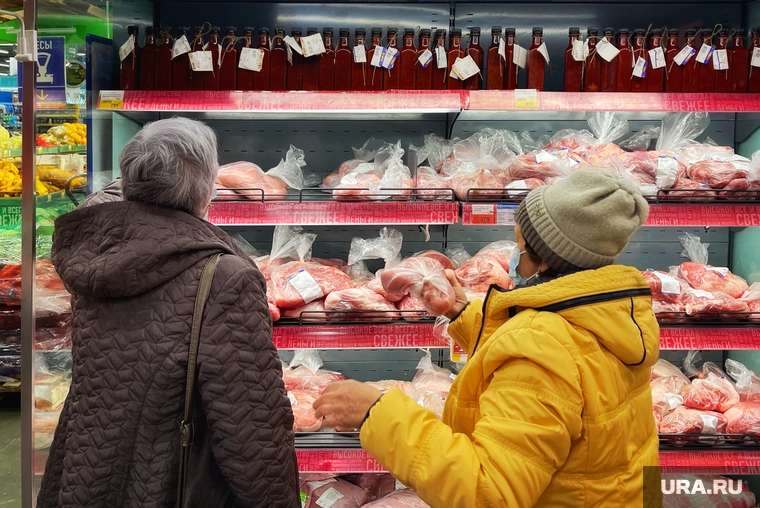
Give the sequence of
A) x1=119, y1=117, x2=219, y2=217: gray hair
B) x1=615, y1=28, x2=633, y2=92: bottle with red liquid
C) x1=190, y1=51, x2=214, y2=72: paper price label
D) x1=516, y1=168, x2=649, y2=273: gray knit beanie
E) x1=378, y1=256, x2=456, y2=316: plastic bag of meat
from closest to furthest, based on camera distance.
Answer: x1=516, y1=168, x2=649, y2=273: gray knit beanie < x1=119, y1=117, x2=219, y2=217: gray hair < x1=378, y1=256, x2=456, y2=316: plastic bag of meat < x1=190, y1=51, x2=214, y2=72: paper price label < x1=615, y1=28, x2=633, y2=92: bottle with red liquid

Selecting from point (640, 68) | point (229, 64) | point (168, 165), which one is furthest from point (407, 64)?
point (168, 165)

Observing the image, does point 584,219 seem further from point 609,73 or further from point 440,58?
point 609,73

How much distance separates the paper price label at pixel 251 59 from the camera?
98.9 inches

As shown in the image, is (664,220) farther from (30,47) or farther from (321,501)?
(30,47)

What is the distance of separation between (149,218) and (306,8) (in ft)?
5.96

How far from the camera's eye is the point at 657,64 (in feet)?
8.42

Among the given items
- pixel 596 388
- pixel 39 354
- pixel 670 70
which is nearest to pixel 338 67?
pixel 670 70

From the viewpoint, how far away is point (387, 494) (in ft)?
9.11

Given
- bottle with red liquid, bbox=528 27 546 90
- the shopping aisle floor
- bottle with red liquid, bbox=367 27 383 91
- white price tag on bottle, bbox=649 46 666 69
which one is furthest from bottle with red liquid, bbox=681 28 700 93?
the shopping aisle floor

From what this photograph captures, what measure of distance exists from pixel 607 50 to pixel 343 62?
105 cm

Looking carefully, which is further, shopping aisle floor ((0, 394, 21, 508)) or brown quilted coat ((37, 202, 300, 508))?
shopping aisle floor ((0, 394, 21, 508))

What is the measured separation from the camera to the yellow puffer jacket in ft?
3.99

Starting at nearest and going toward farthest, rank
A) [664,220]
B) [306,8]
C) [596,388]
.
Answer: [596,388] → [664,220] → [306,8]

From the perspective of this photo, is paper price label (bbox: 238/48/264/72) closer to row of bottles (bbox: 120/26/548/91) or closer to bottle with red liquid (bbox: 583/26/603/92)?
row of bottles (bbox: 120/26/548/91)
